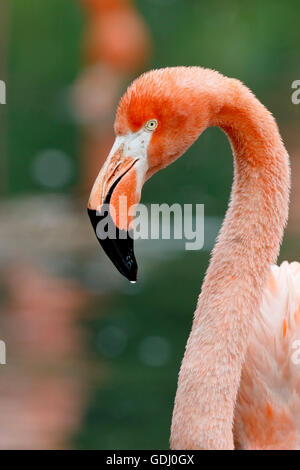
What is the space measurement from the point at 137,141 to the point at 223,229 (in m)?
0.41

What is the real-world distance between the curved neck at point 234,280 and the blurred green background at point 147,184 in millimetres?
1541

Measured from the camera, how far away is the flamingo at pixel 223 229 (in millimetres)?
2674

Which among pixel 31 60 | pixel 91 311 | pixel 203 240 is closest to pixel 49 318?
pixel 91 311

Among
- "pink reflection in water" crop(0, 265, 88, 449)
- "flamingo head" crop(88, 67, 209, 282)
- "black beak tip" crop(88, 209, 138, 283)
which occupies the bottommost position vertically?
"pink reflection in water" crop(0, 265, 88, 449)

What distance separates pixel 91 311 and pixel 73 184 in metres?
2.39

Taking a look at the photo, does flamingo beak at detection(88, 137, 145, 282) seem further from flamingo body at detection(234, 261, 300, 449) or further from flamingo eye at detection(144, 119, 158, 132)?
flamingo body at detection(234, 261, 300, 449)

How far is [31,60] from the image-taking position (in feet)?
33.3

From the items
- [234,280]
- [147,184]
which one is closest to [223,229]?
[234,280]

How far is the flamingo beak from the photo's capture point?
2602mm

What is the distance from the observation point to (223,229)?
2.95 metres

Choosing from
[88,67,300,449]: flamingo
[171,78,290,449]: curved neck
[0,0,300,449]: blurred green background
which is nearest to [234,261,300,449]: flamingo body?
[88,67,300,449]: flamingo

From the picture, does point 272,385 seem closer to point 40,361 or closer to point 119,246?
point 119,246

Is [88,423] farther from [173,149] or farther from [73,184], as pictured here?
[73,184]

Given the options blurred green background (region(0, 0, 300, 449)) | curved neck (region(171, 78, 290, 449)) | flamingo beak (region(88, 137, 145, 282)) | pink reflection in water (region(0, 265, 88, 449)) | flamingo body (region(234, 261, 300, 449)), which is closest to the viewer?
flamingo beak (region(88, 137, 145, 282))
